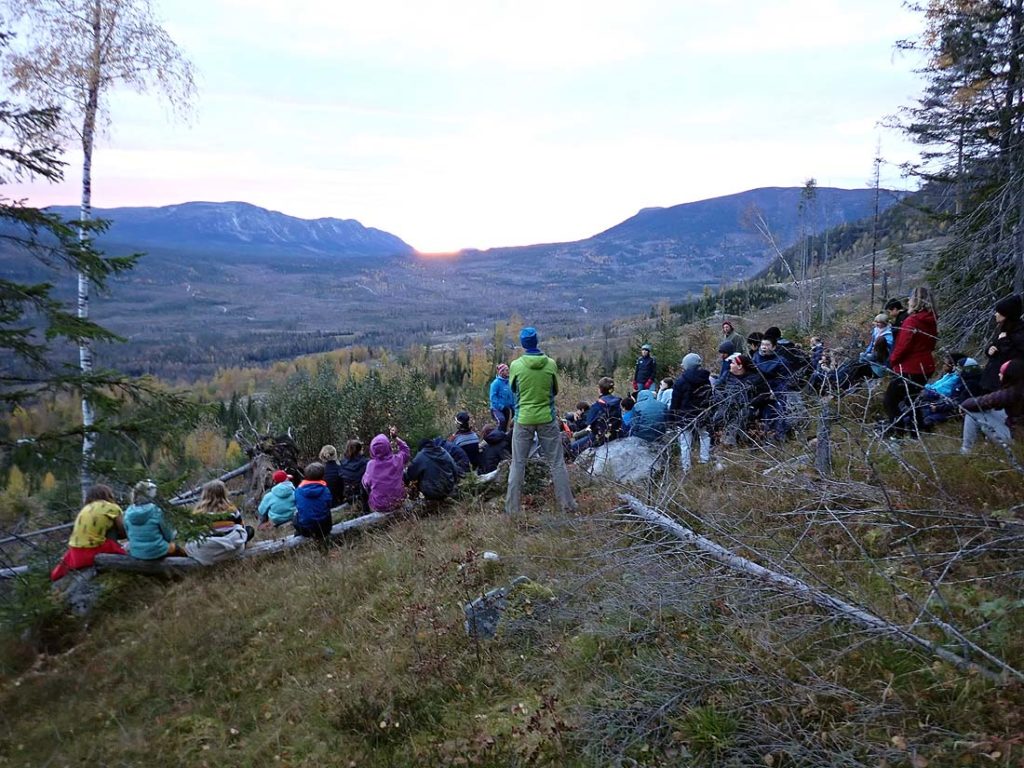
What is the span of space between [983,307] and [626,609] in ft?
34.3

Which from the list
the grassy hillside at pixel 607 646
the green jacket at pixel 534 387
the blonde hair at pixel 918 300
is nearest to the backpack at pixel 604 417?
the grassy hillside at pixel 607 646

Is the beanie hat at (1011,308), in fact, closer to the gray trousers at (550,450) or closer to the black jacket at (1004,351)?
the black jacket at (1004,351)

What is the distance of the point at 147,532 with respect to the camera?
774 centimetres

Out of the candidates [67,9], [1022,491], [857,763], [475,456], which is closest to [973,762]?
[857,763]

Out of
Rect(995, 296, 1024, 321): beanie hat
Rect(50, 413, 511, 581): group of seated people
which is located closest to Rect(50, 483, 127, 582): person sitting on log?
Rect(50, 413, 511, 581): group of seated people

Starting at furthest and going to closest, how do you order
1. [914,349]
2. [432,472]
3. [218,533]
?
[432,472]
[218,533]
[914,349]

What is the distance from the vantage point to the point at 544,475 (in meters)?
8.44

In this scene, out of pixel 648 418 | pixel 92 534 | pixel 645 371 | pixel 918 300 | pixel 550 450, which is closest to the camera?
pixel 918 300

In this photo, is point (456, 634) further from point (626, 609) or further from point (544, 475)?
point (544, 475)

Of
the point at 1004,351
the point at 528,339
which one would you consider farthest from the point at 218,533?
the point at 1004,351

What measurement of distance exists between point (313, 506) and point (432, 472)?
1.73m

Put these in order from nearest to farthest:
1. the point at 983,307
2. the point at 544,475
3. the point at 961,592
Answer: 1. the point at 961,592
2. the point at 544,475
3. the point at 983,307

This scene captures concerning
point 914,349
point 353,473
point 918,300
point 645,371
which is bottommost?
point 353,473

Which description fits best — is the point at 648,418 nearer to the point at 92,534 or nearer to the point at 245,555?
the point at 245,555
